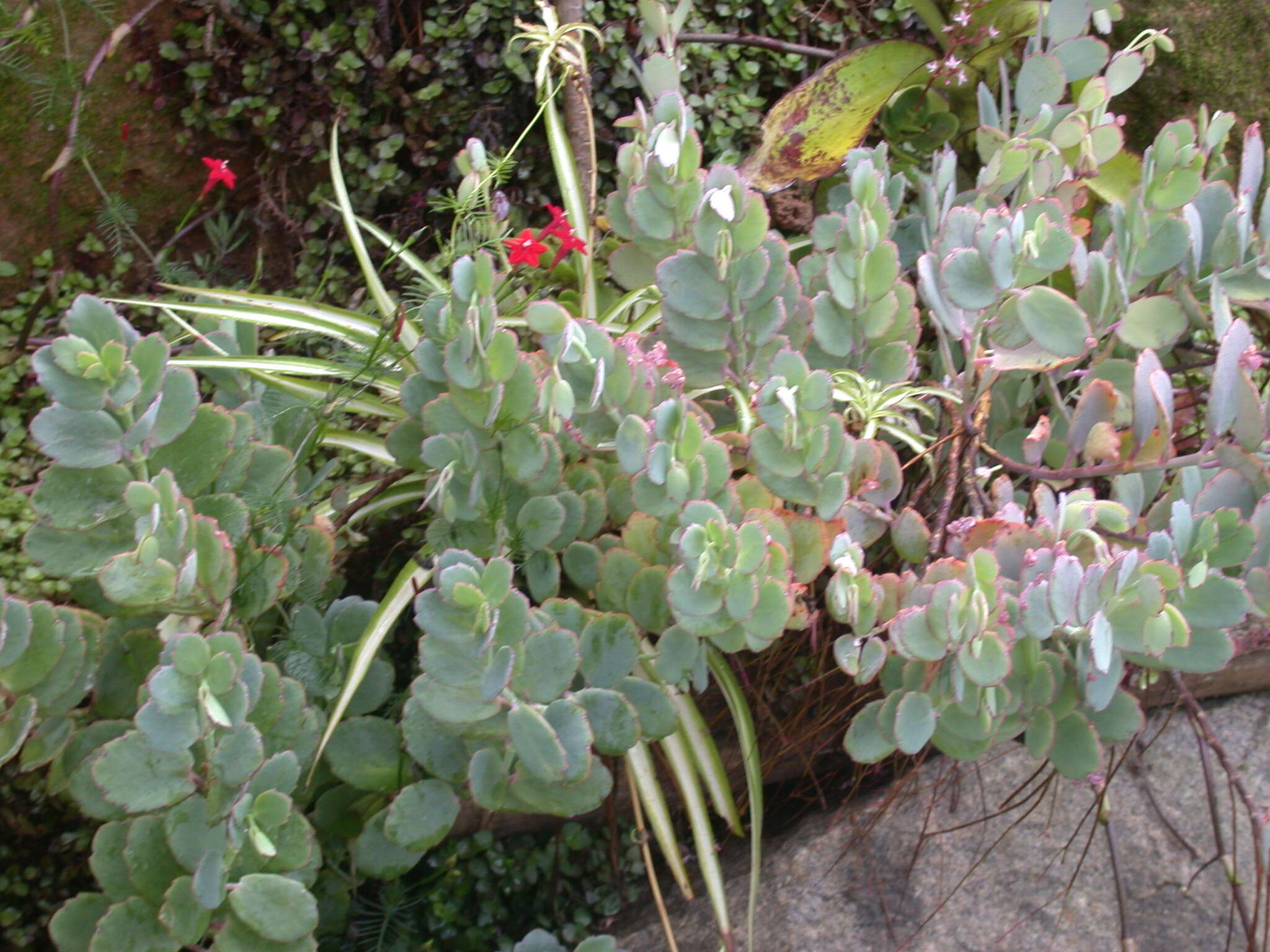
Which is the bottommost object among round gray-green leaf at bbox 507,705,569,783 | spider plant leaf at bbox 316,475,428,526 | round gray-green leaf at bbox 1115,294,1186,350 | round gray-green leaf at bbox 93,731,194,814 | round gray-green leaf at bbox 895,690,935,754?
round gray-green leaf at bbox 895,690,935,754

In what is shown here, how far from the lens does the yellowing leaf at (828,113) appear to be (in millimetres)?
1654

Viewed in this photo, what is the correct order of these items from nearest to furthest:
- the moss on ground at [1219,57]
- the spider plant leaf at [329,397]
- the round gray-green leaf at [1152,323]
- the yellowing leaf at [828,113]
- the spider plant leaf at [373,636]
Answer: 1. the spider plant leaf at [373,636]
2. the round gray-green leaf at [1152,323]
3. the spider plant leaf at [329,397]
4. the yellowing leaf at [828,113]
5. the moss on ground at [1219,57]

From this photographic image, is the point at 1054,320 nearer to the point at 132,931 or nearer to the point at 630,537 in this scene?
the point at 630,537

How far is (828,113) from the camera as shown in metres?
1.69

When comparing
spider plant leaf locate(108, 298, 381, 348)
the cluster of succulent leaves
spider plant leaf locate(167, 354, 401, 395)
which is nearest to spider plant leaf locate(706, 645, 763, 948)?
the cluster of succulent leaves

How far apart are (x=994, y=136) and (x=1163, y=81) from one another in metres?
0.72

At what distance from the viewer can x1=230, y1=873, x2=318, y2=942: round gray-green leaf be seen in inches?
33.3

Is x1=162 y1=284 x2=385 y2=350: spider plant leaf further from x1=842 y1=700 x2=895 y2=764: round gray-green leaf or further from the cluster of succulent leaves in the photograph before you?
x1=842 y1=700 x2=895 y2=764: round gray-green leaf

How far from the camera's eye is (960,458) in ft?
4.10

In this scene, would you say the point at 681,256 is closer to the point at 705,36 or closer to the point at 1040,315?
the point at 1040,315

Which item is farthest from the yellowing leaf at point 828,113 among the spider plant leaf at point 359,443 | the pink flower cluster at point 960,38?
the spider plant leaf at point 359,443

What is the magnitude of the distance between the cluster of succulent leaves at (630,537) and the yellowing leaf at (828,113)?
13.1 inches

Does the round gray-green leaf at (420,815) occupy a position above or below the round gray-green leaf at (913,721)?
below

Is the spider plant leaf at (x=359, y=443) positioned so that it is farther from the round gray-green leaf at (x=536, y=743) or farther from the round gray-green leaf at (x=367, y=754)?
the round gray-green leaf at (x=536, y=743)
